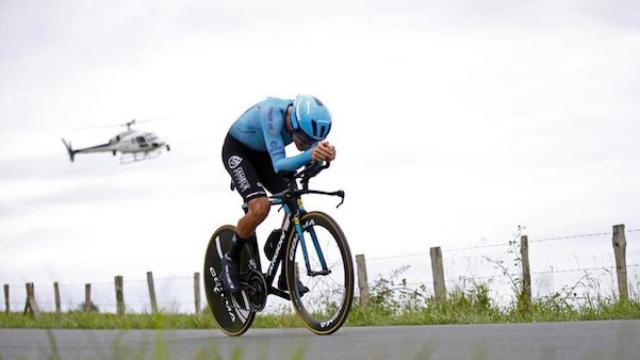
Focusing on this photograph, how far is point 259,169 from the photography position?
9.48 meters

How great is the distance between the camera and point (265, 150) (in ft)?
30.8

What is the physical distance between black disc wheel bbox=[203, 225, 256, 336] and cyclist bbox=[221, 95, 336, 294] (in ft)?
0.36

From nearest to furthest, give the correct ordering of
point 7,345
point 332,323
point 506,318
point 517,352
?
1. point 517,352
2. point 332,323
3. point 7,345
4. point 506,318

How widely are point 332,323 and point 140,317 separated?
11123 millimetres

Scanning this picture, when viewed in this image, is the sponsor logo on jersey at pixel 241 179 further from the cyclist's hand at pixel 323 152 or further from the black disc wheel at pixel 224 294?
the cyclist's hand at pixel 323 152

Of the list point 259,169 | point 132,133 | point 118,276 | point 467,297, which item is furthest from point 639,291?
point 132,133

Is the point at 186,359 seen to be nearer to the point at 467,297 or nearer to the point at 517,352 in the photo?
the point at 517,352

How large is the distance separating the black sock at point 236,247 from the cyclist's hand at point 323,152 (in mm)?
1717

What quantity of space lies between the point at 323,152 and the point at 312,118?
403 mm

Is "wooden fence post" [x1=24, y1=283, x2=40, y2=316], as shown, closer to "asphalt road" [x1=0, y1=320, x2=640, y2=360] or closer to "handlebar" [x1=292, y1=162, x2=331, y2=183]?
"asphalt road" [x1=0, y1=320, x2=640, y2=360]

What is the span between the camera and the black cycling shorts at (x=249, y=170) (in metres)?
9.02

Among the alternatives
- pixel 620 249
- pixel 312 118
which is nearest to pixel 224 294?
pixel 312 118

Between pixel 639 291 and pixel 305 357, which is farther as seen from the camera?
pixel 639 291

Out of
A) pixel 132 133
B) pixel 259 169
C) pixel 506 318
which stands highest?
pixel 132 133
